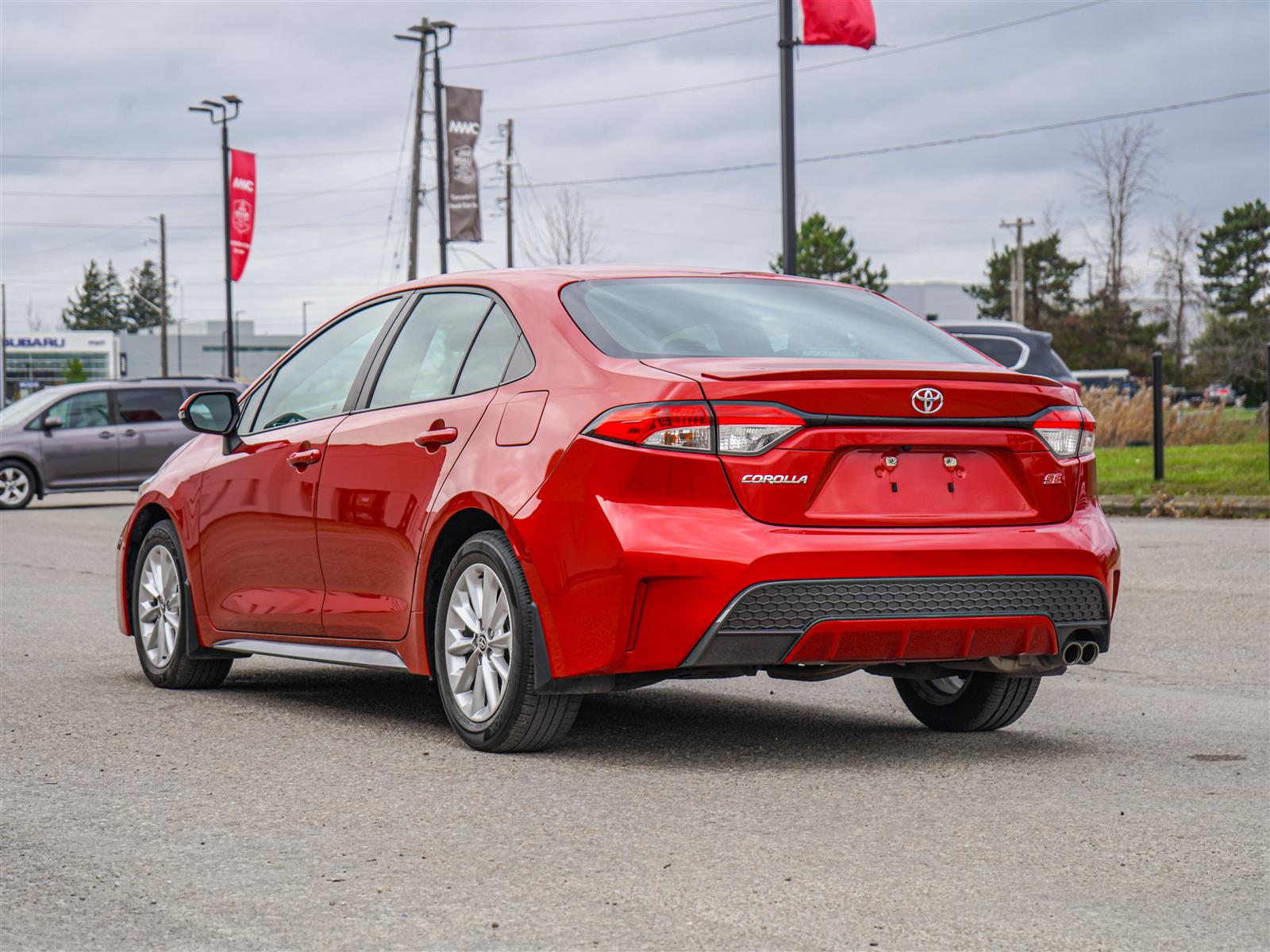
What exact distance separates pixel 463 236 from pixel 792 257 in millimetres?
19078

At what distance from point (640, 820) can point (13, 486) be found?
70.6 ft

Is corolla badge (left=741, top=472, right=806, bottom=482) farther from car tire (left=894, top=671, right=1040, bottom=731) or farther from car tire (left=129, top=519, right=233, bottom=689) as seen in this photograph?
car tire (left=129, top=519, right=233, bottom=689)

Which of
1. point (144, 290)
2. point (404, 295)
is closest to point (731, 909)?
point (404, 295)

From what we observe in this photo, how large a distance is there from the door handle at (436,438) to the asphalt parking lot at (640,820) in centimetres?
101

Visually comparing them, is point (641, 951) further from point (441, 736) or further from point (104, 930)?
point (441, 736)

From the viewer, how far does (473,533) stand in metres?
5.71

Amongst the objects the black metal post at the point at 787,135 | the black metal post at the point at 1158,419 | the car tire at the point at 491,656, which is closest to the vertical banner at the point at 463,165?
the black metal post at the point at 787,135

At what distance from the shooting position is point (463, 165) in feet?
117

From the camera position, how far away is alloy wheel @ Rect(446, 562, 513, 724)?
5473 millimetres

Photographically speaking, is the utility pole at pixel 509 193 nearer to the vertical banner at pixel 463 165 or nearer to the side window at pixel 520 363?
the vertical banner at pixel 463 165

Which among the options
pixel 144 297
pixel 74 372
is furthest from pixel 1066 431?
pixel 144 297

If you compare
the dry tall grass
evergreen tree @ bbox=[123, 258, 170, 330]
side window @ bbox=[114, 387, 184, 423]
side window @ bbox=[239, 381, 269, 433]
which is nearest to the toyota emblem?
side window @ bbox=[239, 381, 269, 433]

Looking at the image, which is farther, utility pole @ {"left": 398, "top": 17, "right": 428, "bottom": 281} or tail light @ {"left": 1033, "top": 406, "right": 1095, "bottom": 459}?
utility pole @ {"left": 398, "top": 17, "right": 428, "bottom": 281}

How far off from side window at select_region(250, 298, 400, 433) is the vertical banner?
28.7 metres
